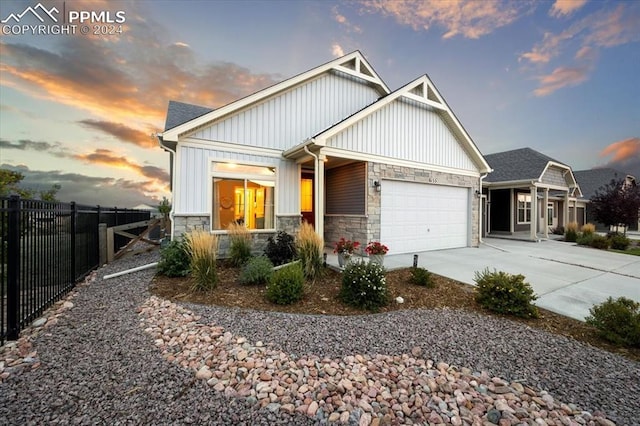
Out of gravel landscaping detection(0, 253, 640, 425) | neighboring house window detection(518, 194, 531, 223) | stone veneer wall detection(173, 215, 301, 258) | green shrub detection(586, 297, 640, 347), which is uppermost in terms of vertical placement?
neighboring house window detection(518, 194, 531, 223)

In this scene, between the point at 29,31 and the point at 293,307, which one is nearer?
the point at 293,307

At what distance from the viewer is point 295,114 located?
27.8 feet

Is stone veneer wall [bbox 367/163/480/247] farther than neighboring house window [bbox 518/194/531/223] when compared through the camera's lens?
No

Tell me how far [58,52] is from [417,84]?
10.6 metres

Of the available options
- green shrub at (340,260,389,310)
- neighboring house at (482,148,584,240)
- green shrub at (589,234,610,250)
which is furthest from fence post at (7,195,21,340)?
green shrub at (589,234,610,250)

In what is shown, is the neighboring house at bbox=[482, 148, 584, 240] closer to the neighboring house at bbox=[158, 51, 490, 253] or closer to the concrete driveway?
the concrete driveway

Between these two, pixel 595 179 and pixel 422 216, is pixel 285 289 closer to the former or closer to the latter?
pixel 422 216

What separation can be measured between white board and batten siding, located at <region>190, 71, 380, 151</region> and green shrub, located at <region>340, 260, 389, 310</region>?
521 centimetres

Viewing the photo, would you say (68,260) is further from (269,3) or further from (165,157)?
(269,3)

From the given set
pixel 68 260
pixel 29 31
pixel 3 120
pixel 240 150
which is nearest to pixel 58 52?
pixel 29 31

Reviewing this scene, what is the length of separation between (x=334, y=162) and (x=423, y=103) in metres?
3.93

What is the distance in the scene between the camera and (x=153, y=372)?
2.49 meters

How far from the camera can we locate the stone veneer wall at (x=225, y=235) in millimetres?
6805

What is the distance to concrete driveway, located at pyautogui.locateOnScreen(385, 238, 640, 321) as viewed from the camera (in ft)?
15.8
